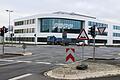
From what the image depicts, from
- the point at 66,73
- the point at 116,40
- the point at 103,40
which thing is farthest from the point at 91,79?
the point at 116,40

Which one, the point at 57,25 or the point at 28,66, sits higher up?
the point at 57,25

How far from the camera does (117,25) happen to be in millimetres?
126875

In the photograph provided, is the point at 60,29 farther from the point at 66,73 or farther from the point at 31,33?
the point at 66,73

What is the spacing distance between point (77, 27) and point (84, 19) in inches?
199

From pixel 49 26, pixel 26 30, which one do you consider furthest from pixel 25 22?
pixel 49 26

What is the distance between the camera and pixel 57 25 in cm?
9738

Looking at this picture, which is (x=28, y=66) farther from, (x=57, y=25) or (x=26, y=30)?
(x=26, y=30)

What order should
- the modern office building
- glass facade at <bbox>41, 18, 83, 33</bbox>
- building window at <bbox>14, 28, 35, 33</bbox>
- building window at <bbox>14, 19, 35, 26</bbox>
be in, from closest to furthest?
the modern office building < glass facade at <bbox>41, 18, 83, 33</bbox> < building window at <bbox>14, 28, 35, 33</bbox> < building window at <bbox>14, 19, 35, 26</bbox>

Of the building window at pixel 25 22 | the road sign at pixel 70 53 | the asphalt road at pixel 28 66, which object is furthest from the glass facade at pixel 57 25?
the road sign at pixel 70 53

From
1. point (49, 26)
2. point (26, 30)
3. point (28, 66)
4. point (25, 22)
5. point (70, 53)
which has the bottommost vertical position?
point (28, 66)

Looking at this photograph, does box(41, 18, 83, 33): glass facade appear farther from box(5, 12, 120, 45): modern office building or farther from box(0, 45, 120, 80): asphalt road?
box(0, 45, 120, 80): asphalt road

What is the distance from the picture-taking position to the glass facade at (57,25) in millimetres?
96912

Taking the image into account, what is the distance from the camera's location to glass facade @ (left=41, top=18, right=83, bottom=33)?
9691 centimetres

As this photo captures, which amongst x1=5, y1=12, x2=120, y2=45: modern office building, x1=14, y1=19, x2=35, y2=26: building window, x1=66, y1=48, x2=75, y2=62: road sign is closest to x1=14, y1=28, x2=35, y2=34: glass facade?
x1=5, y1=12, x2=120, y2=45: modern office building
